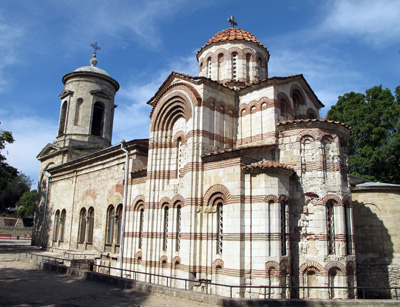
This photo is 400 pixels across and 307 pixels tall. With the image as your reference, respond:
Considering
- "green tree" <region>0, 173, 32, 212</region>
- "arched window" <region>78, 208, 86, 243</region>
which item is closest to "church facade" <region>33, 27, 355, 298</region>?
"arched window" <region>78, 208, 86, 243</region>

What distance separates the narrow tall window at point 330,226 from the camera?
11.7 metres

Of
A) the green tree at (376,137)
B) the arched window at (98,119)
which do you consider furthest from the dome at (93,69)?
the green tree at (376,137)

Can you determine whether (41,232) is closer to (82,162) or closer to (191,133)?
(82,162)

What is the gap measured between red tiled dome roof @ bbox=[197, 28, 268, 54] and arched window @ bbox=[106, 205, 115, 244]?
421 inches

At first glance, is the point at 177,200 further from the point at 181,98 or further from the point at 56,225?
the point at 56,225

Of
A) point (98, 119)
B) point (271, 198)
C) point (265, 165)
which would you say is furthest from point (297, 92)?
point (98, 119)

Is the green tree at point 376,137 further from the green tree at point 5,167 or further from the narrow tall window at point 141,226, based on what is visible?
the green tree at point 5,167

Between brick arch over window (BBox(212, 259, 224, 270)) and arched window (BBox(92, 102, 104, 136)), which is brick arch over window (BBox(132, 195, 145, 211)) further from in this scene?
arched window (BBox(92, 102, 104, 136))

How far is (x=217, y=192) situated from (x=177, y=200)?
228cm

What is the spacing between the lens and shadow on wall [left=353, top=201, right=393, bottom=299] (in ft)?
52.5

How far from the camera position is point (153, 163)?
1582cm

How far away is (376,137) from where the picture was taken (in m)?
23.0

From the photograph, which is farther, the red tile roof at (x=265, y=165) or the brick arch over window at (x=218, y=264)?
the brick arch over window at (x=218, y=264)

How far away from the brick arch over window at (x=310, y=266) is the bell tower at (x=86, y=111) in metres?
20.8
